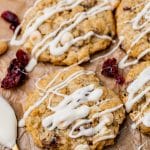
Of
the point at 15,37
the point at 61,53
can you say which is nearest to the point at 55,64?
the point at 61,53

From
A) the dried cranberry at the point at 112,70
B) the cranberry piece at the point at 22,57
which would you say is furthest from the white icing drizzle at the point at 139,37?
the cranberry piece at the point at 22,57

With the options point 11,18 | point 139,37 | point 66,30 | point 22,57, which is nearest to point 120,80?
point 139,37

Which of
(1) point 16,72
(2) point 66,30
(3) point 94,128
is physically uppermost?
(2) point 66,30

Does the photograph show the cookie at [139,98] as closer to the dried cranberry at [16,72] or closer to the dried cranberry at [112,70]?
the dried cranberry at [112,70]

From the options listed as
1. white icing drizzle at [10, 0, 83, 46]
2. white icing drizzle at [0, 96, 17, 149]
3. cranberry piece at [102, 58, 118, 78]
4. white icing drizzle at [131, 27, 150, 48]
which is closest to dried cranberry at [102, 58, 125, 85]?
cranberry piece at [102, 58, 118, 78]

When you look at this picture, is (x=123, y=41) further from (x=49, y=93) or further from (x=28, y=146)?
(x=28, y=146)

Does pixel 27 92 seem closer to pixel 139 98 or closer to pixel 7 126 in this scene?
pixel 7 126

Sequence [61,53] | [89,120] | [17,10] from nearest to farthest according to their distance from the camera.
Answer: [89,120] < [61,53] < [17,10]
